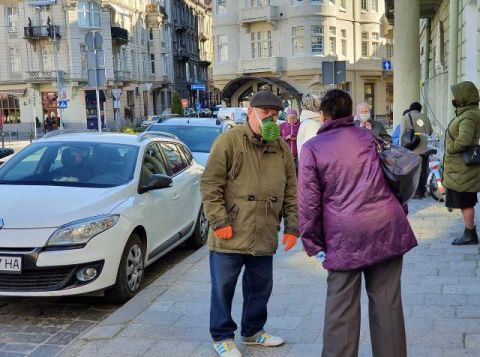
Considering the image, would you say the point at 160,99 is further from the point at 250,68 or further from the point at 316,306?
the point at 316,306

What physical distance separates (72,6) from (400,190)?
52.6m

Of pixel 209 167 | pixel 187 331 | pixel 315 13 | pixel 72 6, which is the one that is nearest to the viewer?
pixel 209 167

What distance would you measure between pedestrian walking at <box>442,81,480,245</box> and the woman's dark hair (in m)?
3.62

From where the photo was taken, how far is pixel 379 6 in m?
52.0

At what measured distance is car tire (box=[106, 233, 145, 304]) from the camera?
18.9ft

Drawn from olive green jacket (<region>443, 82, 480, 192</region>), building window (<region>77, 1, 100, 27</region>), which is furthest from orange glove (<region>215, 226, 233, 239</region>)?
building window (<region>77, 1, 100, 27</region>)

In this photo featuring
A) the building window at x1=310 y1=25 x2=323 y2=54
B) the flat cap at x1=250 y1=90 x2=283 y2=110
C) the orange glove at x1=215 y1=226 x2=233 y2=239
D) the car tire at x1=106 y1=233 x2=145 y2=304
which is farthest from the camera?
the building window at x1=310 y1=25 x2=323 y2=54

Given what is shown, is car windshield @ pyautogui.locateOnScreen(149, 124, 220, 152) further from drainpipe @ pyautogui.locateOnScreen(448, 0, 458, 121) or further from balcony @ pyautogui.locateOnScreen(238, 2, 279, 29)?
balcony @ pyautogui.locateOnScreen(238, 2, 279, 29)

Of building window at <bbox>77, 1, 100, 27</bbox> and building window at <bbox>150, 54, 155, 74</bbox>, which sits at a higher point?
building window at <bbox>77, 1, 100, 27</bbox>

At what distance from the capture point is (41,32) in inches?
2024

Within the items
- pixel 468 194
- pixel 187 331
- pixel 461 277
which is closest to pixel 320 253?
pixel 187 331

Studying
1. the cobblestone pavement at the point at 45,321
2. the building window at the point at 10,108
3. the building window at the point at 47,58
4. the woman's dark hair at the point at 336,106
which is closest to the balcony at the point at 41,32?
the building window at the point at 47,58

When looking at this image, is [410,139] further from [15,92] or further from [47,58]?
[15,92]

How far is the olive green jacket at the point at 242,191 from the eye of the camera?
13.4 feet
